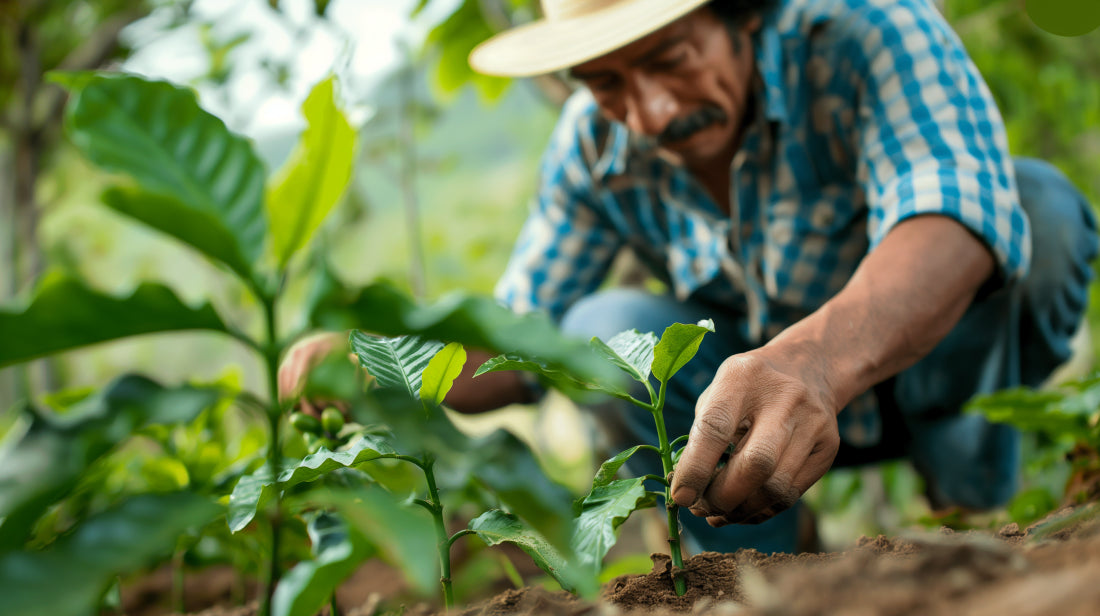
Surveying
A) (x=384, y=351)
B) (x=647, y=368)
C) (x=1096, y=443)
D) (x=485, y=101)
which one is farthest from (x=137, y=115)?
(x=485, y=101)

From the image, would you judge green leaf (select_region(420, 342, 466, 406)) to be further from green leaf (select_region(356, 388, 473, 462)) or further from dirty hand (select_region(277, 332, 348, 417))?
dirty hand (select_region(277, 332, 348, 417))

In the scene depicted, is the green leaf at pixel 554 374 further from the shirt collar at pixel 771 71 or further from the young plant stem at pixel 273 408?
the shirt collar at pixel 771 71

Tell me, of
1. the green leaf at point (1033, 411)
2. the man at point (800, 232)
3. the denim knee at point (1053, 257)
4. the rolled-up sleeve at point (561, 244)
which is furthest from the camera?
the rolled-up sleeve at point (561, 244)

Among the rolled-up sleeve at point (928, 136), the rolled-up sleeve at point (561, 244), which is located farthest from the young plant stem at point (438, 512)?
the rolled-up sleeve at point (561, 244)

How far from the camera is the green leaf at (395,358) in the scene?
54 centimetres

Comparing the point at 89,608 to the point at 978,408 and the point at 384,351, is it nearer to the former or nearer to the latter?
the point at 384,351

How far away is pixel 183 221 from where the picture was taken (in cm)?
36

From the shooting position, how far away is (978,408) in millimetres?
865

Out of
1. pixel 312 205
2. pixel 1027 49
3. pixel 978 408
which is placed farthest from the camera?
pixel 1027 49

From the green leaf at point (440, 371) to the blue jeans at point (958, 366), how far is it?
0.71 metres

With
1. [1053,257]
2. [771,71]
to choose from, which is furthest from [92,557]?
[1053,257]

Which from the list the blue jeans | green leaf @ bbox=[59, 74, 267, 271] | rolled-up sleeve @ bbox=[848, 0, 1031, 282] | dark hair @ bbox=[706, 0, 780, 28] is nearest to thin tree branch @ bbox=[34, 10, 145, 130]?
the blue jeans

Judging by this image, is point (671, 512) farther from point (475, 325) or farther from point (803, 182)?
point (803, 182)

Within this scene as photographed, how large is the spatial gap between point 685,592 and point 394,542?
317mm
